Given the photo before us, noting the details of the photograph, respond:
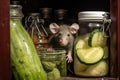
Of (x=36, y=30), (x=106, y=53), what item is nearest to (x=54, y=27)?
(x=36, y=30)

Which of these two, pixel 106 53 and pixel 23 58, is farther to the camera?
pixel 106 53

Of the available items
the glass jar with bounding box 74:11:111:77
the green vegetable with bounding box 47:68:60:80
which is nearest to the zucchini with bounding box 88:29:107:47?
the glass jar with bounding box 74:11:111:77

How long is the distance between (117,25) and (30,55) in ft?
0.72

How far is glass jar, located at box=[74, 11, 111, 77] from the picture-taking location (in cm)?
69

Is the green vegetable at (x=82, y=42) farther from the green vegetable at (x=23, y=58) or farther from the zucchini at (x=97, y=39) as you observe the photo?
the green vegetable at (x=23, y=58)

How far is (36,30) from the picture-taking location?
0.75 m

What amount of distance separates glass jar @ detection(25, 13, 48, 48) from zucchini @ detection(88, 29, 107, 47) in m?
0.13

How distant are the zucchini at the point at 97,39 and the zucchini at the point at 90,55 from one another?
0.6 inches

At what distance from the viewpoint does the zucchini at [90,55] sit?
2.24 ft

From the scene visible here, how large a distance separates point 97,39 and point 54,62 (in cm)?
13

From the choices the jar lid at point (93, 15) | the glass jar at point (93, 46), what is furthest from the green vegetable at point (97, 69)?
the jar lid at point (93, 15)

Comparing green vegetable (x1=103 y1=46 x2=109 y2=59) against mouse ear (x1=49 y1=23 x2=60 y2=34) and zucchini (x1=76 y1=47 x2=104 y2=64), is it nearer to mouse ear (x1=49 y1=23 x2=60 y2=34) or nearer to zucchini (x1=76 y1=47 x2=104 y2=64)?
zucchini (x1=76 y1=47 x2=104 y2=64)

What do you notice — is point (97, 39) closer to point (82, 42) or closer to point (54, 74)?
point (82, 42)

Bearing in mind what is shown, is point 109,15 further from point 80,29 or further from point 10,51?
point 10,51
